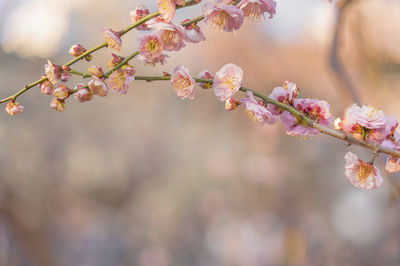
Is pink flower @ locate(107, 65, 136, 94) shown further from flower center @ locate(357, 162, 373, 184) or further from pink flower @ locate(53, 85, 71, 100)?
flower center @ locate(357, 162, 373, 184)

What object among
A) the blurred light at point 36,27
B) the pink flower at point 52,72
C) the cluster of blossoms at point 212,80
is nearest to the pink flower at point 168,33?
the cluster of blossoms at point 212,80

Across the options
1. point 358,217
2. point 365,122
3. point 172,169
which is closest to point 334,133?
point 365,122

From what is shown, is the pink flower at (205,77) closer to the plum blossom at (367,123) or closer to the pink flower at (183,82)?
the pink flower at (183,82)

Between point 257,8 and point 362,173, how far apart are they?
8.9 inches

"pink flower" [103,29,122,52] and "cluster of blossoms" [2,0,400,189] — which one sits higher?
"pink flower" [103,29,122,52]

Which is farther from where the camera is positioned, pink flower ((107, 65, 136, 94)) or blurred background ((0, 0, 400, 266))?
blurred background ((0, 0, 400, 266))

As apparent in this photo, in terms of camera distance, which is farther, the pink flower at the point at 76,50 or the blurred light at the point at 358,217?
the blurred light at the point at 358,217

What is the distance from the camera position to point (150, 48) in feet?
1.51

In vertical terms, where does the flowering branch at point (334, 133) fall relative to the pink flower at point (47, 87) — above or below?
below

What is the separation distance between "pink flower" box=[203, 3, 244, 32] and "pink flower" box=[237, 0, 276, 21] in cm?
1

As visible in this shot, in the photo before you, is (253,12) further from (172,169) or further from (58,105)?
(172,169)

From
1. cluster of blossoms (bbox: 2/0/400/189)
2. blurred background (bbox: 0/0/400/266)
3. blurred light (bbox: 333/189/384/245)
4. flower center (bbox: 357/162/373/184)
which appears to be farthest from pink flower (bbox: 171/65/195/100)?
blurred light (bbox: 333/189/384/245)

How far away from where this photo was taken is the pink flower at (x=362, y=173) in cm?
45

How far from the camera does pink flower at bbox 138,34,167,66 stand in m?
0.45
